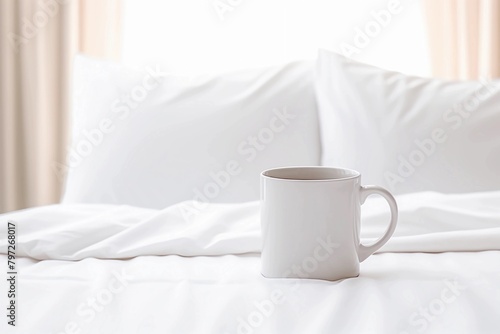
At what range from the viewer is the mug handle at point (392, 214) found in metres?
0.77

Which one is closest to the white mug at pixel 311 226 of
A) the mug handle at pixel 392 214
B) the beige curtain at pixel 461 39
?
the mug handle at pixel 392 214

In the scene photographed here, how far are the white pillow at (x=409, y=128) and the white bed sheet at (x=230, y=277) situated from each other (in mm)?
209

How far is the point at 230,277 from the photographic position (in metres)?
0.78

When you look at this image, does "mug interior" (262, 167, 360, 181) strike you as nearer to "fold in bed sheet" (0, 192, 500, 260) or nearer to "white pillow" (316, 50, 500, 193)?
"fold in bed sheet" (0, 192, 500, 260)

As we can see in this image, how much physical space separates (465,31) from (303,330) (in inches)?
66.4

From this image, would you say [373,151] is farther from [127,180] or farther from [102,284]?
[102,284]

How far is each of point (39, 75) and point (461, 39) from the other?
144 centimetres

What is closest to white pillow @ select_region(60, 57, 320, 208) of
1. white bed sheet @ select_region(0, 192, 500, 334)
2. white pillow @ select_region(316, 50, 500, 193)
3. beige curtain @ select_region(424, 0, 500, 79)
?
white pillow @ select_region(316, 50, 500, 193)

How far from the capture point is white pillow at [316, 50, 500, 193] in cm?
129

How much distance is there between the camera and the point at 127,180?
1.36m

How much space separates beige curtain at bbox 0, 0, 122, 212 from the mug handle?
4.98ft

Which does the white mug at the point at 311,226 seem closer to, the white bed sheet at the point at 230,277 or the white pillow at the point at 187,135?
the white bed sheet at the point at 230,277

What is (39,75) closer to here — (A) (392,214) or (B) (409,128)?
(B) (409,128)

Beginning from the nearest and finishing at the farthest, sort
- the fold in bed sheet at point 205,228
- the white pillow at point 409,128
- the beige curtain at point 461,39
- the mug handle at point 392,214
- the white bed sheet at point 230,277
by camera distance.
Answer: the white bed sheet at point 230,277, the mug handle at point 392,214, the fold in bed sheet at point 205,228, the white pillow at point 409,128, the beige curtain at point 461,39
